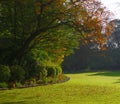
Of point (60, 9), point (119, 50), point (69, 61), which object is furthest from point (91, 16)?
point (119, 50)

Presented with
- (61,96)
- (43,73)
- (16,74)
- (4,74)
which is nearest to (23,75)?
(16,74)

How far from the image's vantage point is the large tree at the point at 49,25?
19.0m

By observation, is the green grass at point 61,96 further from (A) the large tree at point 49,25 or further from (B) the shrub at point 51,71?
(B) the shrub at point 51,71

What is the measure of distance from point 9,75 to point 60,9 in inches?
215

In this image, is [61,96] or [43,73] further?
[43,73]

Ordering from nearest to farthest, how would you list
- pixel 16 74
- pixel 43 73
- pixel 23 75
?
1. pixel 16 74
2. pixel 23 75
3. pixel 43 73

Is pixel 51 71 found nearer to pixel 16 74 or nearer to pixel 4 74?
pixel 16 74

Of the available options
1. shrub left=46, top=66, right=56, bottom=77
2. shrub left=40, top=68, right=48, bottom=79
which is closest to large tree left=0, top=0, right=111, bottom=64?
shrub left=46, top=66, right=56, bottom=77

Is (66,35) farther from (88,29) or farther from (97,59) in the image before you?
(97,59)

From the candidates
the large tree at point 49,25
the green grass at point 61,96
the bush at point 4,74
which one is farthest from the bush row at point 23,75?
the green grass at point 61,96

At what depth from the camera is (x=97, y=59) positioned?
6438 cm

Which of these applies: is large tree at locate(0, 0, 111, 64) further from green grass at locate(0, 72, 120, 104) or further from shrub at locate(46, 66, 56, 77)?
green grass at locate(0, 72, 120, 104)

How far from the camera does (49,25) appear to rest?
72.7 feet

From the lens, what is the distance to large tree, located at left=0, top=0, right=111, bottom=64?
19.0 metres
